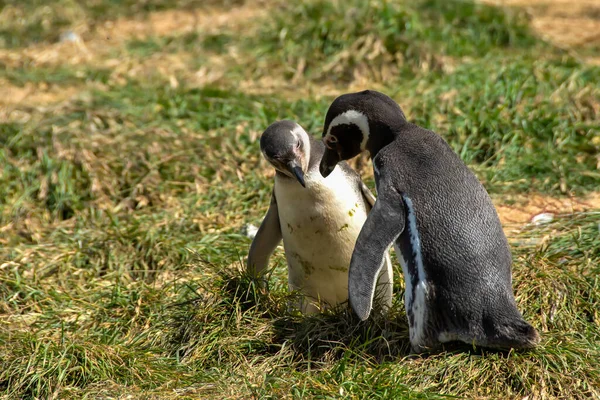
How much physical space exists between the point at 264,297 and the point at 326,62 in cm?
348

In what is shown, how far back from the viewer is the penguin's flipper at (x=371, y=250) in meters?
3.40

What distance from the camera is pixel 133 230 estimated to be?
5.23m

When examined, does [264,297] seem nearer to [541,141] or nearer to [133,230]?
[133,230]

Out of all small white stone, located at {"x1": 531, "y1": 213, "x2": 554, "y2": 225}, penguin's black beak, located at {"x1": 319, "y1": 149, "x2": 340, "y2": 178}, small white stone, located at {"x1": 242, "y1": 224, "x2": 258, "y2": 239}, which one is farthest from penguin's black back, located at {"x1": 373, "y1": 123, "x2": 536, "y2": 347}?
small white stone, located at {"x1": 242, "y1": 224, "x2": 258, "y2": 239}

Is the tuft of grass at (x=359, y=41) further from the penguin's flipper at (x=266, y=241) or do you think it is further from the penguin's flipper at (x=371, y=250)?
the penguin's flipper at (x=371, y=250)

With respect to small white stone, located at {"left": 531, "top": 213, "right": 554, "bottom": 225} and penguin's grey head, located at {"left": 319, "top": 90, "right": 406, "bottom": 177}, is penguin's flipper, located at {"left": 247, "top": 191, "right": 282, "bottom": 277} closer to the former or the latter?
penguin's grey head, located at {"left": 319, "top": 90, "right": 406, "bottom": 177}

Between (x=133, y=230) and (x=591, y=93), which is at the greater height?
(x=591, y=93)

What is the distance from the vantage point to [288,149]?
12.9ft

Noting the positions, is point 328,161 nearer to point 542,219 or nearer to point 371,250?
point 371,250

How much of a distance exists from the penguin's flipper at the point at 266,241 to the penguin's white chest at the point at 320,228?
0.11 meters

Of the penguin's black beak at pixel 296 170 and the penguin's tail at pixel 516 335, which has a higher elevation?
the penguin's black beak at pixel 296 170

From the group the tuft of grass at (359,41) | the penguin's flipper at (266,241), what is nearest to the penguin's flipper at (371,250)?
the penguin's flipper at (266,241)

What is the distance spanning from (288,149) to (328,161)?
0.19m

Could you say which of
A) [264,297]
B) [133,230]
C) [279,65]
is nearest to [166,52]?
[279,65]
